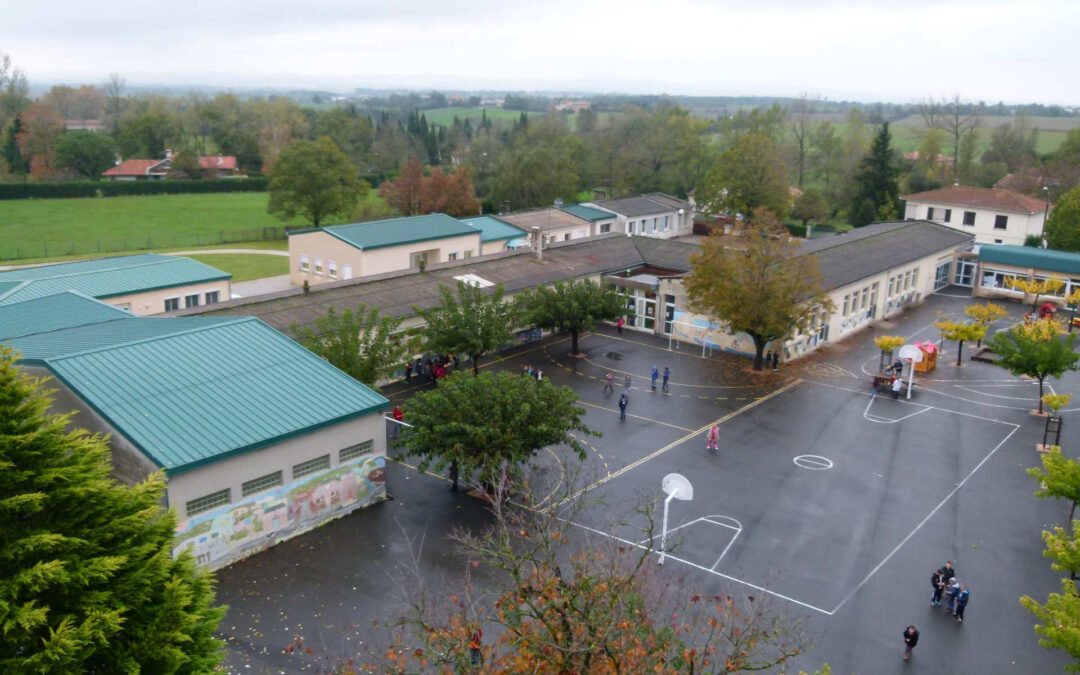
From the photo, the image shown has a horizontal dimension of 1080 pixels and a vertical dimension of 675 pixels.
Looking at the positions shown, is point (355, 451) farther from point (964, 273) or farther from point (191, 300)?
point (964, 273)

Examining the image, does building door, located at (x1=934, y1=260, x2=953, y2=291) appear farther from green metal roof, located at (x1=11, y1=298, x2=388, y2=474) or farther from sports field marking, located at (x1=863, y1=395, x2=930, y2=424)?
green metal roof, located at (x1=11, y1=298, x2=388, y2=474)

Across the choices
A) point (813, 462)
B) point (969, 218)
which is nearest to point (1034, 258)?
point (969, 218)

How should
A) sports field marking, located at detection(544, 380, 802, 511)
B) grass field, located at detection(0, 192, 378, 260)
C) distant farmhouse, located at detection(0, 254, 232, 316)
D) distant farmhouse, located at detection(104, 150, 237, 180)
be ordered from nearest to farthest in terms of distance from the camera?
sports field marking, located at detection(544, 380, 802, 511) < distant farmhouse, located at detection(0, 254, 232, 316) < grass field, located at detection(0, 192, 378, 260) < distant farmhouse, located at detection(104, 150, 237, 180)

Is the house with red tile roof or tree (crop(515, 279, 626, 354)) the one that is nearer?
tree (crop(515, 279, 626, 354))

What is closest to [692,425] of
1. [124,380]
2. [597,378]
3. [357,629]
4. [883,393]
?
[597,378]

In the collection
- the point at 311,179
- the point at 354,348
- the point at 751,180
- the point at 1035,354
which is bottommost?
the point at 1035,354

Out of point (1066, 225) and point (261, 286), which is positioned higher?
point (1066, 225)

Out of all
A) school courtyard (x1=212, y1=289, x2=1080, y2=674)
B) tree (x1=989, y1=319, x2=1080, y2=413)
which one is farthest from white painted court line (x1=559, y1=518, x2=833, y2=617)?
tree (x1=989, y1=319, x2=1080, y2=413)

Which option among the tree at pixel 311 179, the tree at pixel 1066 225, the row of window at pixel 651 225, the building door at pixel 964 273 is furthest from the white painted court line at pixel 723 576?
the tree at pixel 311 179
